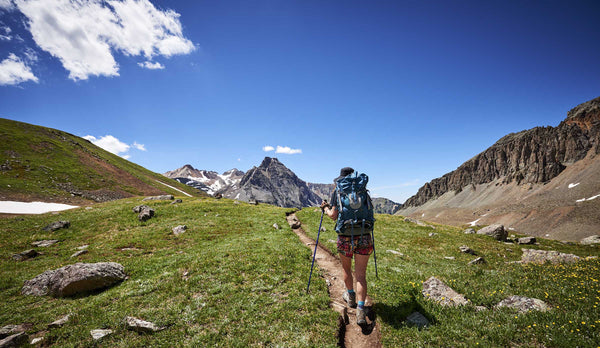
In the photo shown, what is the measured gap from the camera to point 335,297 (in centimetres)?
1075

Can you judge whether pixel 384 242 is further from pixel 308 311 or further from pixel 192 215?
pixel 192 215

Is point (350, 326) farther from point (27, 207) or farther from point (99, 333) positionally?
point (27, 207)

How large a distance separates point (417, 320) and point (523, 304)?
406 centimetres

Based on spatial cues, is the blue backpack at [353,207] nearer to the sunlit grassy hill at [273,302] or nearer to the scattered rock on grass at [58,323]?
A: the sunlit grassy hill at [273,302]

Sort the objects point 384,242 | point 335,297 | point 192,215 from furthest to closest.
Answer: point 192,215
point 384,242
point 335,297

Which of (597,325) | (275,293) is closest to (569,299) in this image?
(597,325)

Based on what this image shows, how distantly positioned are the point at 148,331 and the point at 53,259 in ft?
59.1

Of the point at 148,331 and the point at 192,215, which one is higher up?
the point at 192,215

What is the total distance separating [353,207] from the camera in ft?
26.7

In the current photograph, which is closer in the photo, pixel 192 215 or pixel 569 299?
pixel 569 299

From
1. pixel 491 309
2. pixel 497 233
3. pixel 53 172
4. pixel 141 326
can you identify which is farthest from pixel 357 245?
pixel 53 172

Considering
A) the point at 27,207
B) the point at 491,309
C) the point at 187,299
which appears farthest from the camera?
the point at 27,207

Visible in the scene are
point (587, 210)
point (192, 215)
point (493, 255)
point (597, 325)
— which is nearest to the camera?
point (597, 325)

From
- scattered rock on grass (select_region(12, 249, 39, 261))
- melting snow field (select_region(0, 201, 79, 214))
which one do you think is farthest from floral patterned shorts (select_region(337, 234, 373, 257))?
melting snow field (select_region(0, 201, 79, 214))
